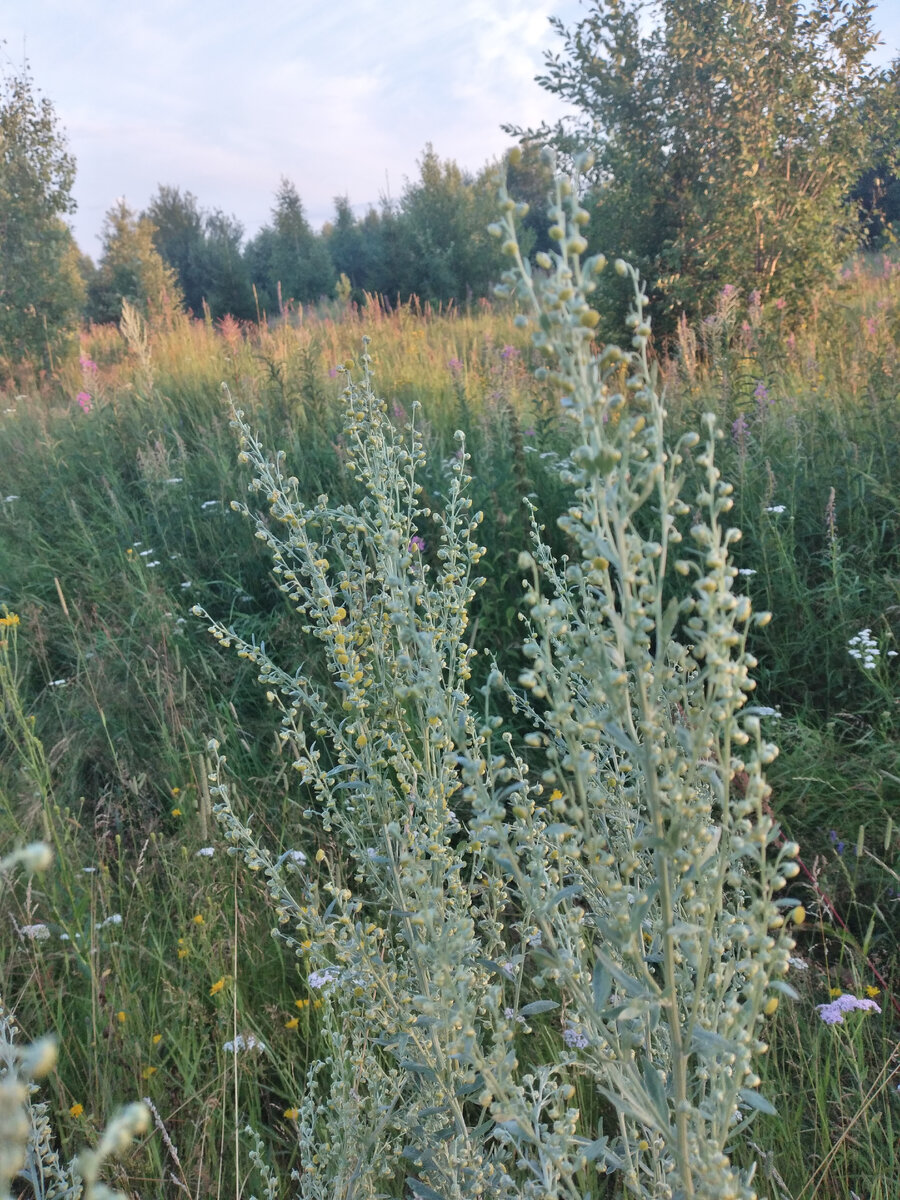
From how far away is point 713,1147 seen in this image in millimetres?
971

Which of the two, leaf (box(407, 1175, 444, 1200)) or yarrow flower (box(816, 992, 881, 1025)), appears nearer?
leaf (box(407, 1175, 444, 1200))

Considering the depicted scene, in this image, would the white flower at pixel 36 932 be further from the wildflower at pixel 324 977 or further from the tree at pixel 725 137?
the tree at pixel 725 137

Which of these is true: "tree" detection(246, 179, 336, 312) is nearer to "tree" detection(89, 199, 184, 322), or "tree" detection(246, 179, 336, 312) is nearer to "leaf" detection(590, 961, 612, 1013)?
"tree" detection(89, 199, 184, 322)

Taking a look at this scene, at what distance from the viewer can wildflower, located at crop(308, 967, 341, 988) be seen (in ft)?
4.83

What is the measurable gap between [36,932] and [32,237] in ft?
46.2

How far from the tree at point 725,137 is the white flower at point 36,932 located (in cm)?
553

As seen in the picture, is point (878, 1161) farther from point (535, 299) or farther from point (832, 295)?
point (832, 295)

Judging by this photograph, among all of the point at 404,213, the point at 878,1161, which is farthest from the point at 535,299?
the point at 404,213

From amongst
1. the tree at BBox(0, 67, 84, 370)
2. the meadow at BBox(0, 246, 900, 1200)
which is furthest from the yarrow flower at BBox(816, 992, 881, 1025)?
the tree at BBox(0, 67, 84, 370)

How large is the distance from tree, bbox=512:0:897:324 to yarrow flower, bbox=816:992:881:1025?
527 cm

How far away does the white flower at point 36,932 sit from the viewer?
2.26 meters

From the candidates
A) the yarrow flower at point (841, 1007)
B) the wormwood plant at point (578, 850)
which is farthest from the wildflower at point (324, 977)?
the yarrow flower at point (841, 1007)

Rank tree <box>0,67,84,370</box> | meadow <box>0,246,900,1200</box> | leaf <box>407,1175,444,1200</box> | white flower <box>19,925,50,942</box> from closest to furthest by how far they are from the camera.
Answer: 1. leaf <box>407,1175,444,1200</box>
2. meadow <box>0,246,900,1200</box>
3. white flower <box>19,925,50,942</box>
4. tree <box>0,67,84,370</box>

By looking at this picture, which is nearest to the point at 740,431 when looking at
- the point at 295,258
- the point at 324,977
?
the point at 324,977
